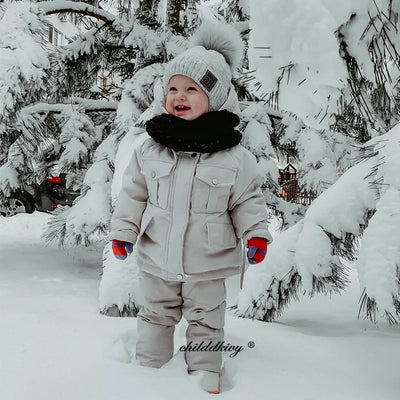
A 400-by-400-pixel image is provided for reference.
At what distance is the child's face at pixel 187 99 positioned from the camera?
6.46 feet

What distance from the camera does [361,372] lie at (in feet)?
6.72

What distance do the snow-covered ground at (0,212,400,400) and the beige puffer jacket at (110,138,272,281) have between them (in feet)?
1.49

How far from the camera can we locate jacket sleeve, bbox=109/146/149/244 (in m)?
2.00

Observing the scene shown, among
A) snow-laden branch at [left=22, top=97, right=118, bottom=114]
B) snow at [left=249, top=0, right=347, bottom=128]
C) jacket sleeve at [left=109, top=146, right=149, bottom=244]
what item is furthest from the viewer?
snow-laden branch at [left=22, top=97, right=118, bottom=114]

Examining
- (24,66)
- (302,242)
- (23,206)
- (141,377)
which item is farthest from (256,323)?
(23,206)

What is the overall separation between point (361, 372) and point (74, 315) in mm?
1636

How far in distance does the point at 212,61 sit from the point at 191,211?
0.70 metres

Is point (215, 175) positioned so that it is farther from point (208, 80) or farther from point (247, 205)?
point (208, 80)

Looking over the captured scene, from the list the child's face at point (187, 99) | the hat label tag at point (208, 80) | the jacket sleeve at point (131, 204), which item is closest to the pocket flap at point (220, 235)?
the jacket sleeve at point (131, 204)

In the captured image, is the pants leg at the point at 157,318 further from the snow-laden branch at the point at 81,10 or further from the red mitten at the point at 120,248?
the snow-laden branch at the point at 81,10

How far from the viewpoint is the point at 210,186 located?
1.93m

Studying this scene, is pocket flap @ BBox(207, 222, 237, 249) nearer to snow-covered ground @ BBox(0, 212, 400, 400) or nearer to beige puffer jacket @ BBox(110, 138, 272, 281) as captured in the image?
beige puffer jacket @ BBox(110, 138, 272, 281)

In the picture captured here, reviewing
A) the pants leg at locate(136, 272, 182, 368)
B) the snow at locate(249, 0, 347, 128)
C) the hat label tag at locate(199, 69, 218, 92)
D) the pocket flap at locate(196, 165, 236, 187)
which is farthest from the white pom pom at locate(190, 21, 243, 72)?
the pants leg at locate(136, 272, 182, 368)

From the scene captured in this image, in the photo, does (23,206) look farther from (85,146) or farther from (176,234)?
(176,234)
